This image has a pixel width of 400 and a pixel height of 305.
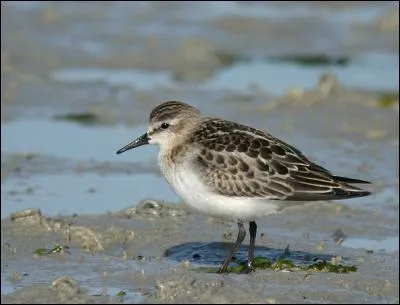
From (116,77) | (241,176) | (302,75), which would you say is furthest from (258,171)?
(302,75)

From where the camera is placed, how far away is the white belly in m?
10.7

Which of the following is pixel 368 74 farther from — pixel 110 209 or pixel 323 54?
pixel 110 209

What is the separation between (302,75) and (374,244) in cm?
695

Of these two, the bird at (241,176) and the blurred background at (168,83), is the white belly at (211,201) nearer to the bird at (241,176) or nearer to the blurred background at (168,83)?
the bird at (241,176)

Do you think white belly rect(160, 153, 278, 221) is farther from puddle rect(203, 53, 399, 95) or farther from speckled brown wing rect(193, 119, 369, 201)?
puddle rect(203, 53, 399, 95)

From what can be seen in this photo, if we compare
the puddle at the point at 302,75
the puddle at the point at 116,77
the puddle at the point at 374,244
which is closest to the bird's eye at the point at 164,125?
the puddle at the point at 374,244

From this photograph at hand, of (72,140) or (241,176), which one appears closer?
(241,176)

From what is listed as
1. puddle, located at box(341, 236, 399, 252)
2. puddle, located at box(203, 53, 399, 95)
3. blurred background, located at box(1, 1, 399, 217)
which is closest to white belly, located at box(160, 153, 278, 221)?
puddle, located at box(341, 236, 399, 252)

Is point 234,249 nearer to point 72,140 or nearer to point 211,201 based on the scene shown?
point 211,201

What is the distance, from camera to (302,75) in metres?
19.3

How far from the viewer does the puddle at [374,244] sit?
490 inches

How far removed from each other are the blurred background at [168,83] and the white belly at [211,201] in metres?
2.95

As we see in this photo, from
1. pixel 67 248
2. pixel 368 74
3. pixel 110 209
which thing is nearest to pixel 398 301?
pixel 67 248

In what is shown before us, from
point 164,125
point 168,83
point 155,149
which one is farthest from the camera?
point 168,83
